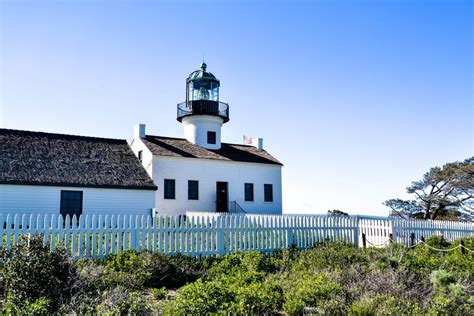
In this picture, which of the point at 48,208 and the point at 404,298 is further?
the point at 48,208

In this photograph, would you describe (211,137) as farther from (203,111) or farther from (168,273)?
(168,273)

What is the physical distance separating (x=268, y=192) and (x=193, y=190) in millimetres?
5188

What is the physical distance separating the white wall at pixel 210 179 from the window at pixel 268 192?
7.9 inches

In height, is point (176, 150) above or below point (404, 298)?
above

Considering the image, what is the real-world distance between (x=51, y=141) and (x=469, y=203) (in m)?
26.3

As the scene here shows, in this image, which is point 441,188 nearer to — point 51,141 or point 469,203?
point 469,203

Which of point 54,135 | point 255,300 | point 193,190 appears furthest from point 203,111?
point 255,300

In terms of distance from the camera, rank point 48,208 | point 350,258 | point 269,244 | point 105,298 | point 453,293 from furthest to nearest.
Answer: point 48,208 < point 269,244 < point 350,258 < point 453,293 < point 105,298

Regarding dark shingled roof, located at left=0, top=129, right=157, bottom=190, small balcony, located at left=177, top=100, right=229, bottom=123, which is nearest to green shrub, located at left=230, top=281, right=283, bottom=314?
dark shingled roof, located at left=0, top=129, right=157, bottom=190

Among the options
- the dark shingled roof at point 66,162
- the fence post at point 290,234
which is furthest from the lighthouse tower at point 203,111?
the fence post at point 290,234

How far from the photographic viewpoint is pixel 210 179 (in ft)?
83.5

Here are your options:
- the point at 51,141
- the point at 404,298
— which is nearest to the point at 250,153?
the point at 51,141

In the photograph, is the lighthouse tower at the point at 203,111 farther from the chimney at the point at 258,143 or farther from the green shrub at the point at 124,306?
the green shrub at the point at 124,306

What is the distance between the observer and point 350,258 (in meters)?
10.1
